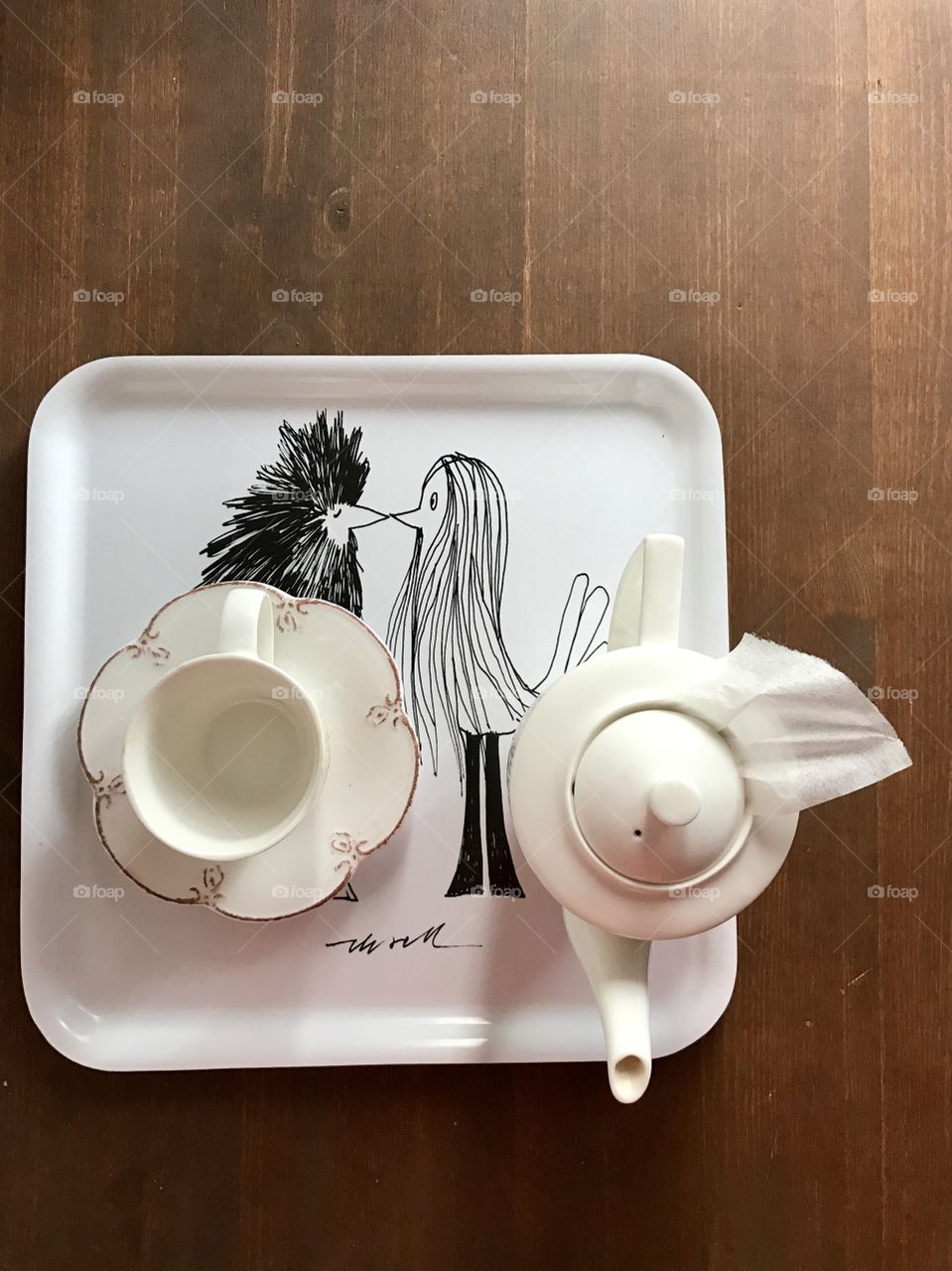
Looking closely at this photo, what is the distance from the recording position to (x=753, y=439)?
729 mm

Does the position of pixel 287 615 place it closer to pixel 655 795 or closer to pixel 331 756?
pixel 331 756

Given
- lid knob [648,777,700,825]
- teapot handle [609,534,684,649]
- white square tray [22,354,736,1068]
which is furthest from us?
white square tray [22,354,736,1068]

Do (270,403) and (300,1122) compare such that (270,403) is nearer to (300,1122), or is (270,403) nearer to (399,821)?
(399,821)

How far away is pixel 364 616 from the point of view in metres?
0.69

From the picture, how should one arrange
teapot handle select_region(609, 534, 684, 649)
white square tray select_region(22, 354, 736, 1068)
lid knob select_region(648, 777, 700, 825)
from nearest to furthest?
lid knob select_region(648, 777, 700, 825), teapot handle select_region(609, 534, 684, 649), white square tray select_region(22, 354, 736, 1068)

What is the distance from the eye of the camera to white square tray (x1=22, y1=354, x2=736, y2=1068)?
0.67 m

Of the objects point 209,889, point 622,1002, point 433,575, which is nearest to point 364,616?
point 433,575

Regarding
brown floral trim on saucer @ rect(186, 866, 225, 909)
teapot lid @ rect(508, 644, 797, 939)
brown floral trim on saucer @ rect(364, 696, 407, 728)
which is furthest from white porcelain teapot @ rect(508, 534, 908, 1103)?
brown floral trim on saucer @ rect(186, 866, 225, 909)

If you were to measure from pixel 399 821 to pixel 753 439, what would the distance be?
1.33 feet

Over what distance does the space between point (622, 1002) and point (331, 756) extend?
24 centimetres

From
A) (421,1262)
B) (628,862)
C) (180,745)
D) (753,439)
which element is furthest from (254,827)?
(753,439)

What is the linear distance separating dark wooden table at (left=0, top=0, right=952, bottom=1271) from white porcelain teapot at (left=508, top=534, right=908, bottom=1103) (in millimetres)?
214

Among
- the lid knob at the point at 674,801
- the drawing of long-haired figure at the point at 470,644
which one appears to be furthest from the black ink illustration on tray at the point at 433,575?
the lid knob at the point at 674,801
